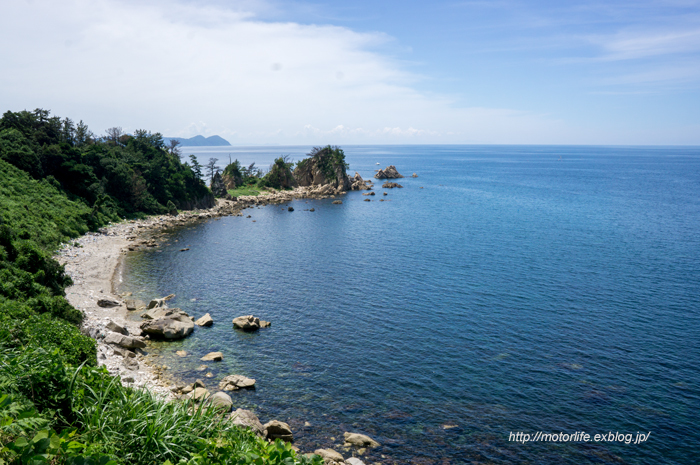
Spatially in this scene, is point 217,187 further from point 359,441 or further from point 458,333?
point 359,441

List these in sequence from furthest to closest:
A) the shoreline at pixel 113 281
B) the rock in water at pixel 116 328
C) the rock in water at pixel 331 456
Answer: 1. the rock in water at pixel 116 328
2. the shoreline at pixel 113 281
3. the rock in water at pixel 331 456

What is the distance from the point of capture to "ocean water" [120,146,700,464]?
24.7 meters

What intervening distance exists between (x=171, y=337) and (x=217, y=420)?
25.5 meters

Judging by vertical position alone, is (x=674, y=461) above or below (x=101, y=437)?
below

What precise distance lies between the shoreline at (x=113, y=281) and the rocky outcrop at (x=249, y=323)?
788cm

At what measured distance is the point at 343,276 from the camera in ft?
176

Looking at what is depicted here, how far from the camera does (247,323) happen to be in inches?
1487

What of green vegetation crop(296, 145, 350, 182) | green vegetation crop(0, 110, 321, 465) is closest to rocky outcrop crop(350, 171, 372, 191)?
green vegetation crop(296, 145, 350, 182)

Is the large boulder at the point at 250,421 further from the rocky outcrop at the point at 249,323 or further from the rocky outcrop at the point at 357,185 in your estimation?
the rocky outcrop at the point at 357,185

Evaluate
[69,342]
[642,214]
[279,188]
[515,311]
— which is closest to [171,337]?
[69,342]

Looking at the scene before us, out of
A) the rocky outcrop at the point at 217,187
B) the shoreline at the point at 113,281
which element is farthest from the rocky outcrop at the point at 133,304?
the rocky outcrop at the point at 217,187

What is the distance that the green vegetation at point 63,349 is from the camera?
981 centimetres

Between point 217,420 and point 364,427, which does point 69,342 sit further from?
point 364,427

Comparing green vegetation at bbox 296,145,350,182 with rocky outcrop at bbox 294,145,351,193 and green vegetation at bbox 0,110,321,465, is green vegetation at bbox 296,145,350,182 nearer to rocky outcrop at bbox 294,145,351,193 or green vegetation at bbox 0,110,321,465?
rocky outcrop at bbox 294,145,351,193
